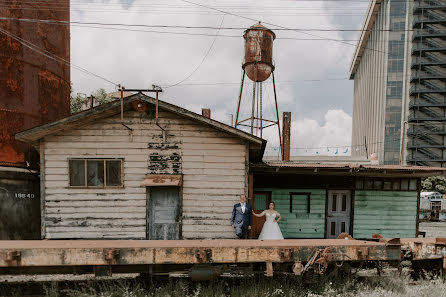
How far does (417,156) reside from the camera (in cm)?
4981

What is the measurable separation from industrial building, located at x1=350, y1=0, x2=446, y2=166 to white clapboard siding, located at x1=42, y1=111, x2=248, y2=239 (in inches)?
1973

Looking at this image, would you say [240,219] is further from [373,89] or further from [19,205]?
[373,89]

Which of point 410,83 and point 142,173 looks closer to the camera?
point 142,173

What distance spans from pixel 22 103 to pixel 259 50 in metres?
10.9

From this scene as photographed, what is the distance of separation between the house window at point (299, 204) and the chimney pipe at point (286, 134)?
3.33m

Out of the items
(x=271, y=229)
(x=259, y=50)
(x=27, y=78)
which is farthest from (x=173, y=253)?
(x=259, y=50)

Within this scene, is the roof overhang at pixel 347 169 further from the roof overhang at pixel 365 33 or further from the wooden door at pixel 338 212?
the roof overhang at pixel 365 33

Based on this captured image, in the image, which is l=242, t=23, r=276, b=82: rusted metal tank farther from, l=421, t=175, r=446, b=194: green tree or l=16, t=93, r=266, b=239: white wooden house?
l=421, t=175, r=446, b=194: green tree

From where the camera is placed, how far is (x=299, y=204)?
10336 millimetres

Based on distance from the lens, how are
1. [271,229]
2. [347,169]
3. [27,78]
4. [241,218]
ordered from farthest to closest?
1. [27,78]
2. [347,169]
3. [271,229]
4. [241,218]

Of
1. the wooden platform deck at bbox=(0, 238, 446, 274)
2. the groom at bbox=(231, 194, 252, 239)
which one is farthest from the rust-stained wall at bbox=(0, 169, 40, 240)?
the groom at bbox=(231, 194, 252, 239)

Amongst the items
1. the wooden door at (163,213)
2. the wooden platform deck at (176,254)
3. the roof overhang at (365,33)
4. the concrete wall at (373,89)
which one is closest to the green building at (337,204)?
the wooden door at (163,213)

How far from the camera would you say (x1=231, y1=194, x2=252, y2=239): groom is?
23.4 feet

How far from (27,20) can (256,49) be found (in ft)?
32.8
